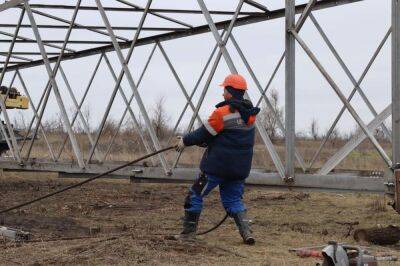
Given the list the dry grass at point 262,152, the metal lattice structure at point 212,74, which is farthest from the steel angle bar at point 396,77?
the dry grass at point 262,152

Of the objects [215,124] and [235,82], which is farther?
[235,82]

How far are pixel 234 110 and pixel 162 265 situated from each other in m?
2.17

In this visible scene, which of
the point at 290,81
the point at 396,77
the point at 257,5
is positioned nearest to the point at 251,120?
the point at 290,81

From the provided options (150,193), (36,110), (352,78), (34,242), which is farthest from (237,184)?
(36,110)

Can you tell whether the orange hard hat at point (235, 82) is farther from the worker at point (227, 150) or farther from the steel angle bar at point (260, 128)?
the steel angle bar at point (260, 128)

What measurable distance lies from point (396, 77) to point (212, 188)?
2464 millimetres

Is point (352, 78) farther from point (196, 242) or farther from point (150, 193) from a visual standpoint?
point (150, 193)

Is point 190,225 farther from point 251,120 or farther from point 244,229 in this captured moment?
point 251,120

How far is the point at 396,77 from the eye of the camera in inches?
270

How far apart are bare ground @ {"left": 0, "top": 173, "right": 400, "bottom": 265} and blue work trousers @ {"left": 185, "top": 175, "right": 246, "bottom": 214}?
43 cm

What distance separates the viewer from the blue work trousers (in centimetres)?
720

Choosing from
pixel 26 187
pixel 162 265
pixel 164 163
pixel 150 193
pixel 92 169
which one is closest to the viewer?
pixel 162 265

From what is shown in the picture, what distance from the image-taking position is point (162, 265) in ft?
19.0

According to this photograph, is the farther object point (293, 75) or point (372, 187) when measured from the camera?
point (293, 75)
